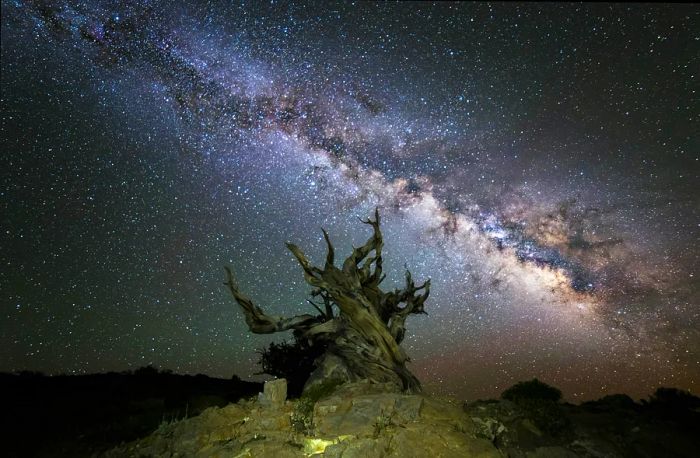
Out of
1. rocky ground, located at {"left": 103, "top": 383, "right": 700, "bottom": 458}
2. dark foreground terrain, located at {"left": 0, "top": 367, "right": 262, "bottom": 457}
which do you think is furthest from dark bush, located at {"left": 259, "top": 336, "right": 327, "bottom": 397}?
rocky ground, located at {"left": 103, "top": 383, "right": 700, "bottom": 458}

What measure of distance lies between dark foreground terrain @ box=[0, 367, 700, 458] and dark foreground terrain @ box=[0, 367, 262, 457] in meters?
0.06

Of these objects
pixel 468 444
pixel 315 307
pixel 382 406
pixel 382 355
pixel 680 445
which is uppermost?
pixel 315 307

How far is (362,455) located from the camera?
9.12 meters

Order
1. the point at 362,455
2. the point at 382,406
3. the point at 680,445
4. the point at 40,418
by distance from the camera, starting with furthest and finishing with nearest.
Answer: the point at 40,418, the point at 680,445, the point at 382,406, the point at 362,455

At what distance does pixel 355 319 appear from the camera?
58.3 ft

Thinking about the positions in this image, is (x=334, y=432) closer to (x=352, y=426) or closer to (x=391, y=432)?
(x=352, y=426)

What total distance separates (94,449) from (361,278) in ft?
37.5

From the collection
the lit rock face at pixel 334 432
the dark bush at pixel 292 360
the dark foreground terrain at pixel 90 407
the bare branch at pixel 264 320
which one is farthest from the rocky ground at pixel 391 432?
the dark bush at pixel 292 360

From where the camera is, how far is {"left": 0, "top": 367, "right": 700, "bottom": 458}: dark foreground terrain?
9930 mm

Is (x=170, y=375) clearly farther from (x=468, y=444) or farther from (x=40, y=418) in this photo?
(x=468, y=444)

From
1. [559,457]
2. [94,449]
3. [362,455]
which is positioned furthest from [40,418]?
[559,457]

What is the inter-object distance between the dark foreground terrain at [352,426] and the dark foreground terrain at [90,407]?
0.06m

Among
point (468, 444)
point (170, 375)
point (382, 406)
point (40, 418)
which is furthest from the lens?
point (170, 375)

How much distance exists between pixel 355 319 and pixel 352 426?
25.1ft
